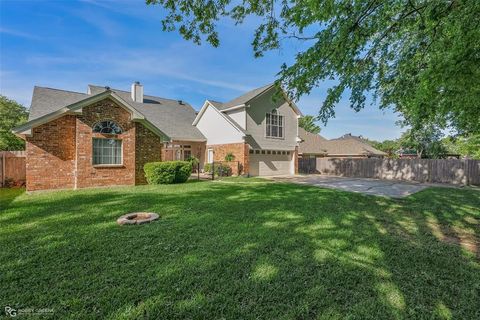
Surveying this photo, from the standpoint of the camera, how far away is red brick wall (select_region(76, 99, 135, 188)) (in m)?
11.0

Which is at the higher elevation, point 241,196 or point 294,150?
point 294,150

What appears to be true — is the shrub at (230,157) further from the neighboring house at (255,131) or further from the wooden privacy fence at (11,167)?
the wooden privacy fence at (11,167)

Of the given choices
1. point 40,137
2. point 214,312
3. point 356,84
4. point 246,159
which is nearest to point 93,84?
point 40,137

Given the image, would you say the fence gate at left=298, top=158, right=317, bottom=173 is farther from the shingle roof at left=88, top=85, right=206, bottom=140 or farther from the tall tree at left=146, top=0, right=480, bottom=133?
the tall tree at left=146, top=0, right=480, bottom=133

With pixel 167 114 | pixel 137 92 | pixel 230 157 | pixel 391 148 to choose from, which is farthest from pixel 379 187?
pixel 391 148

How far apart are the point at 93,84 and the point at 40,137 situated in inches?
464

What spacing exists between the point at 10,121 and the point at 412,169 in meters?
41.1

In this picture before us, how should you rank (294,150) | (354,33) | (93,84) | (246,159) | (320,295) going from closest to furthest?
(320,295), (354,33), (246,159), (93,84), (294,150)

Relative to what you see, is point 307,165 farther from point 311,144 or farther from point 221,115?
point 221,115

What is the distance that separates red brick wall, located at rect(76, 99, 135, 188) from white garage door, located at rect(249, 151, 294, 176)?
9.59 metres

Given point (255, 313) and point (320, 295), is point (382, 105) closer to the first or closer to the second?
point (320, 295)

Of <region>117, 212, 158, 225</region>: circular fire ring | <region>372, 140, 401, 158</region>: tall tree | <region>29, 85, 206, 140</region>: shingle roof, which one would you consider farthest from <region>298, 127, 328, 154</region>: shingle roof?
<region>117, 212, 158, 225</region>: circular fire ring

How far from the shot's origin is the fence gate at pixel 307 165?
2454 centimetres

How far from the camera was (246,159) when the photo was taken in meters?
18.2
